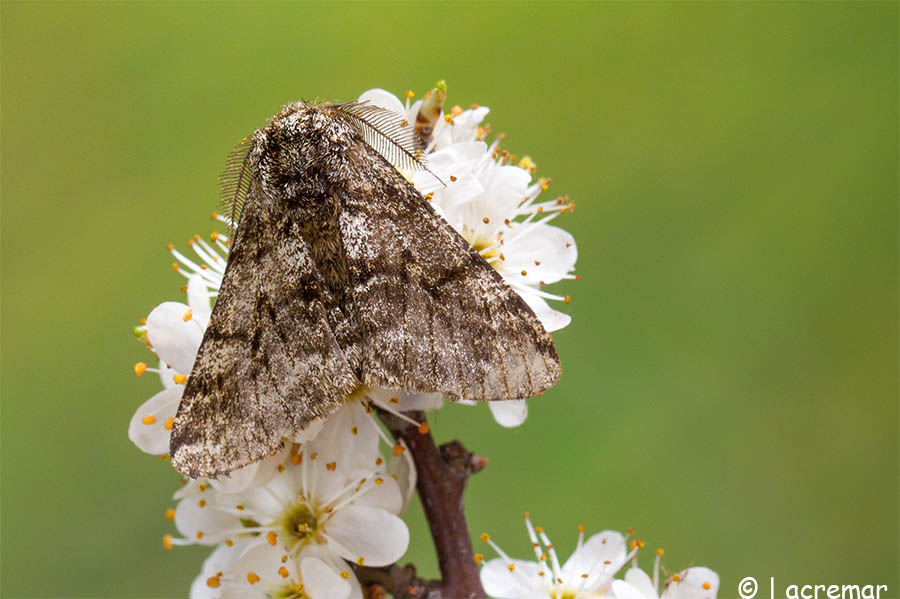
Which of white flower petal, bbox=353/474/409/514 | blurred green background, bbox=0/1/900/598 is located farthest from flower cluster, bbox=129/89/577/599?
blurred green background, bbox=0/1/900/598

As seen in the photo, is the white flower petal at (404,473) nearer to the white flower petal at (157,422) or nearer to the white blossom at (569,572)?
the white blossom at (569,572)

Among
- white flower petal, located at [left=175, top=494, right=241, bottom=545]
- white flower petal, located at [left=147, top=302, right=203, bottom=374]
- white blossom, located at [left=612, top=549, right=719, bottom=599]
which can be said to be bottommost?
white blossom, located at [left=612, top=549, right=719, bottom=599]

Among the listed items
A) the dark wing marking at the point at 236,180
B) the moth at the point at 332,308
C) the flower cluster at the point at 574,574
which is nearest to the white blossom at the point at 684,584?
the flower cluster at the point at 574,574

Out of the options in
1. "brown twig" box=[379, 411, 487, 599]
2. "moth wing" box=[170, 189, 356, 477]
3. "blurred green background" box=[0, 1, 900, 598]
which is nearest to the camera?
"moth wing" box=[170, 189, 356, 477]

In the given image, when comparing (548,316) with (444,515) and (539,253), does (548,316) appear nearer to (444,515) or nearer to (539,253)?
(539,253)

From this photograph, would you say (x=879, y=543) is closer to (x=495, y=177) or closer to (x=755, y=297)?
(x=755, y=297)

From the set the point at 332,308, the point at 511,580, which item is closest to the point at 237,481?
the point at 332,308

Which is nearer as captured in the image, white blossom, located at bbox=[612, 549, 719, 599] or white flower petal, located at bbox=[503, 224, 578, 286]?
white blossom, located at bbox=[612, 549, 719, 599]

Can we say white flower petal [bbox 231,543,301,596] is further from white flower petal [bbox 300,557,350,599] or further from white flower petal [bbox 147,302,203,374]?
white flower petal [bbox 147,302,203,374]
